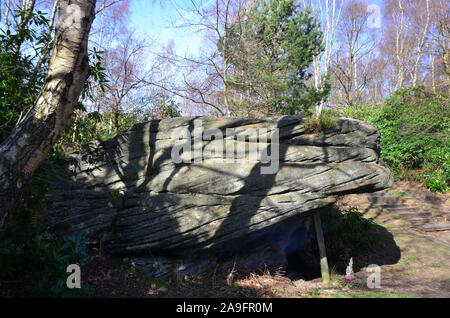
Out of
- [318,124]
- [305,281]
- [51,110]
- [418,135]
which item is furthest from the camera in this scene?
[418,135]

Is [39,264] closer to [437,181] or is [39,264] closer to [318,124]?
[318,124]

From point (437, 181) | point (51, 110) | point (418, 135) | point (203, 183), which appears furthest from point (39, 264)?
point (418, 135)

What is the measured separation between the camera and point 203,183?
6.24 metres

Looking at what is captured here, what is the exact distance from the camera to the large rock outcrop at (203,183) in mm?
6023

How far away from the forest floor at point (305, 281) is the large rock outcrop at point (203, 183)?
51 cm

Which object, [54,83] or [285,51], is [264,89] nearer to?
[285,51]

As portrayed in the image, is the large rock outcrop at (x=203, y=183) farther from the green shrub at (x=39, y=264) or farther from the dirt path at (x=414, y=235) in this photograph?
the dirt path at (x=414, y=235)

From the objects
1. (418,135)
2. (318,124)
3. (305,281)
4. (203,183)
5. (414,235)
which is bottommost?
(305,281)

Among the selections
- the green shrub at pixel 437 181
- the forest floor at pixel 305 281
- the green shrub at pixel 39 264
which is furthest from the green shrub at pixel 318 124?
the green shrub at pixel 437 181

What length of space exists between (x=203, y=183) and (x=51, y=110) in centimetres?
337

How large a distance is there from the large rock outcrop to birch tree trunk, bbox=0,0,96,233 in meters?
2.86

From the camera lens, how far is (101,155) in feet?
21.8

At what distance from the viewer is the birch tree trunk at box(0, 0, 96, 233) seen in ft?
10.8

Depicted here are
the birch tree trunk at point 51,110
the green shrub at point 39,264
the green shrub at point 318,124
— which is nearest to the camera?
the birch tree trunk at point 51,110
